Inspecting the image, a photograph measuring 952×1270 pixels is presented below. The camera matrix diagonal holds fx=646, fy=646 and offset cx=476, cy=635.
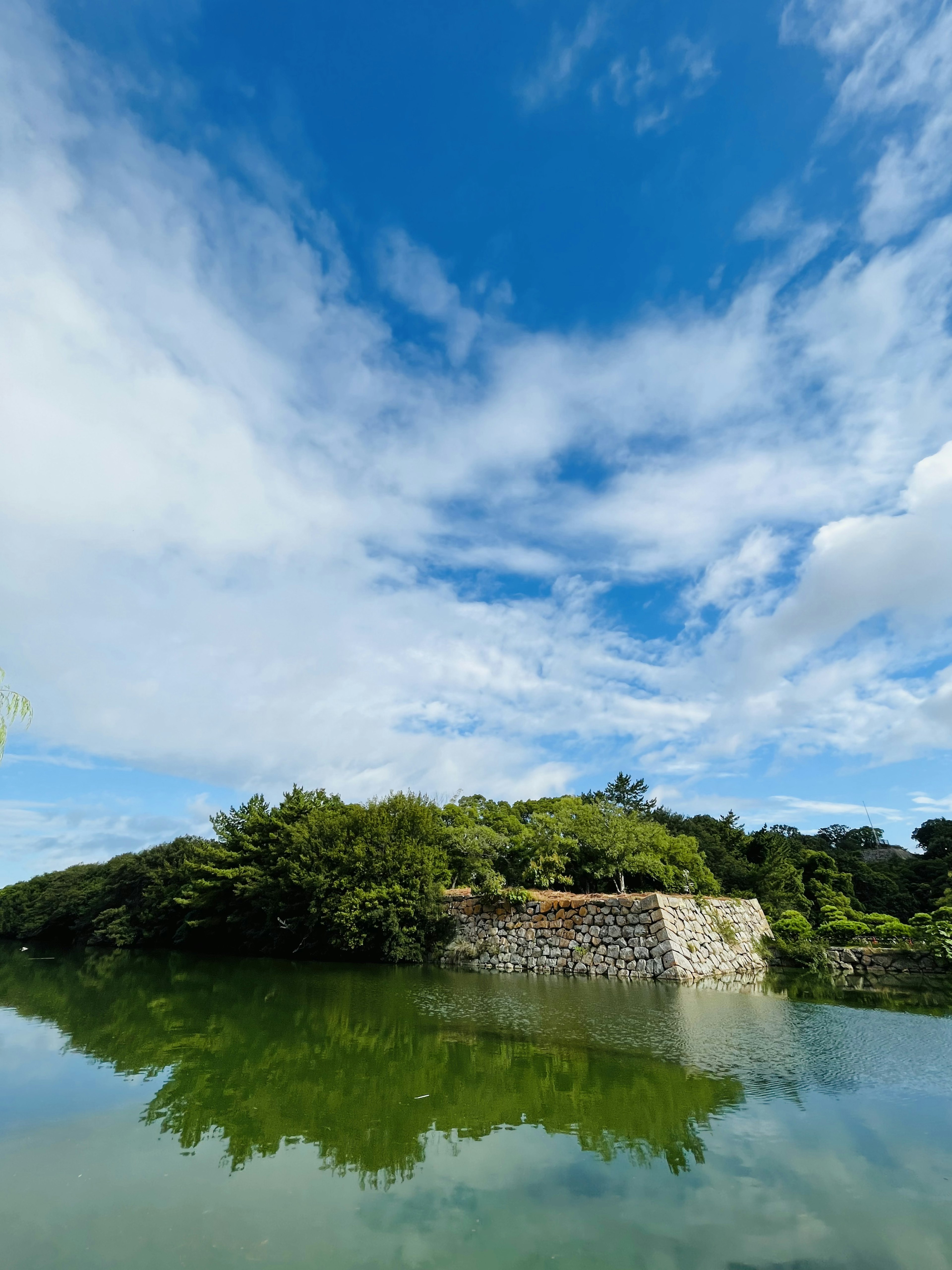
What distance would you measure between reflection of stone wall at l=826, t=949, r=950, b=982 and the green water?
23.6ft

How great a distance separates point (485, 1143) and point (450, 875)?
19.9 metres

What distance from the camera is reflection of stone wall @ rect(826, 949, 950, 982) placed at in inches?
717

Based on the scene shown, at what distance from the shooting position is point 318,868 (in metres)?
24.3

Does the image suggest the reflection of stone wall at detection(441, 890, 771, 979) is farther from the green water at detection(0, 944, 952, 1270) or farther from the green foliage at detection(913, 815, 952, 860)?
the green foliage at detection(913, 815, 952, 860)

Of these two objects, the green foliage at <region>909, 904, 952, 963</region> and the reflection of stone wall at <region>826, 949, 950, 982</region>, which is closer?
the green foliage at <region>909, 904, 952, 963</region>

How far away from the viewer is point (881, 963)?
18.9 m

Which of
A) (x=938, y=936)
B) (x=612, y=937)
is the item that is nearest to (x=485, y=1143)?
(x=612, y=937)

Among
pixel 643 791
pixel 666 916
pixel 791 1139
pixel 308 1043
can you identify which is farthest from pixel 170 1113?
pixel 643 791

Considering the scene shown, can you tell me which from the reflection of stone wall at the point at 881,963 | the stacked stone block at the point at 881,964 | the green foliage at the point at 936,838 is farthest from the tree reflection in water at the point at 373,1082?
the green foliage at the point at 936,838

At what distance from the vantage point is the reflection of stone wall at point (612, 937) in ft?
63.1

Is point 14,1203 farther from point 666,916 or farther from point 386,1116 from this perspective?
point 666,916

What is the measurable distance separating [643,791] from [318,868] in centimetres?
1917

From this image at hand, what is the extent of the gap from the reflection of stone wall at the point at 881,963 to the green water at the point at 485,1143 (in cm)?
719

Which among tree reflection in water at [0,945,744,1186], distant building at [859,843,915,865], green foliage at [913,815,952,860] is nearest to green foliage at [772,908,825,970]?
tree reflection in water at [0,945,744,1186]
